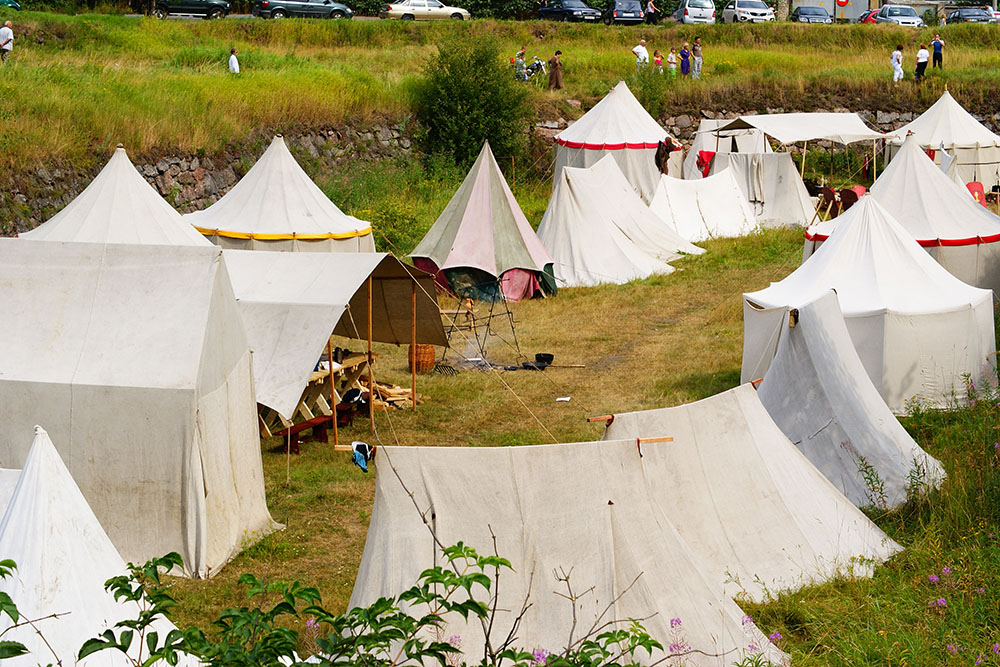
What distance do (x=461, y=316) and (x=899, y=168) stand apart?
603cm

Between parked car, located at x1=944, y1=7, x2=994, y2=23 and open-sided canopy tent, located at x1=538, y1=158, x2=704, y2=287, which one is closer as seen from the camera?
open-sided canopy tent, located at x1=538, y1=158, x2=704, y2=287

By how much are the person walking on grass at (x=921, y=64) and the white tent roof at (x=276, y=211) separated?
1936cm

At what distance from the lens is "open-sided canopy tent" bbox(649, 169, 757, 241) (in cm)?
2005

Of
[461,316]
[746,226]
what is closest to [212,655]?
[461,316]

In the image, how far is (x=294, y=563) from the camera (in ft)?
26.4

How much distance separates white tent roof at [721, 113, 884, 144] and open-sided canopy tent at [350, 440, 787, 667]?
57.5 feet

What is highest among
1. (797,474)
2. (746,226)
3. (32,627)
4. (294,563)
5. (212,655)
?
(212,655)

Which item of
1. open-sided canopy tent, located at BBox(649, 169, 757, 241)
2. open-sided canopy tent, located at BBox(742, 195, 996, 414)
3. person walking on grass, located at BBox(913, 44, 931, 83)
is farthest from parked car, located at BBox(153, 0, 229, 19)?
open-sided canopy tent, located at BBox(742, 195, 996, 414)

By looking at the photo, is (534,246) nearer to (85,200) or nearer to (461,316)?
(461,316)

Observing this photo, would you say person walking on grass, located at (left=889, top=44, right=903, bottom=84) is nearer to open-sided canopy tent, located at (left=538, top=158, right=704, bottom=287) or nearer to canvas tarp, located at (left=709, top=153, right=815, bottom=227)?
canvas tarp, located at (left=709, top=153, right=815, bottom=227)

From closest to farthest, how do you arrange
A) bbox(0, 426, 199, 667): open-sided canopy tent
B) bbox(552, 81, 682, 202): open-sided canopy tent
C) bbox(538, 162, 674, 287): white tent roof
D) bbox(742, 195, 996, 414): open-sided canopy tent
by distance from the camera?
A: 1. bbox(0, 426, 199, 667): open-sided canopy tent
2. bbox(742, 195, 996, 414): open-sided canopy tent
3. bbox(538, 162, 674, 287): white tent roof
4. bbox(552, 81, 682, 202): open-sided canopy tent

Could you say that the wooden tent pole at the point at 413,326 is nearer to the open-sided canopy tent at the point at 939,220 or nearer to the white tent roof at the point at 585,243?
the open-sided canopy tent at the point at 939,220

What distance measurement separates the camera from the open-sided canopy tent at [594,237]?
Answer: 17.4 m

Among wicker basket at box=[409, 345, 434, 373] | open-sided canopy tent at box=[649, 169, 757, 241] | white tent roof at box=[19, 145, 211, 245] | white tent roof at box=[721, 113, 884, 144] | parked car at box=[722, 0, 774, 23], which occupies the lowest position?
open-sided canopy tent at box=[649, 169, 757, 241]
